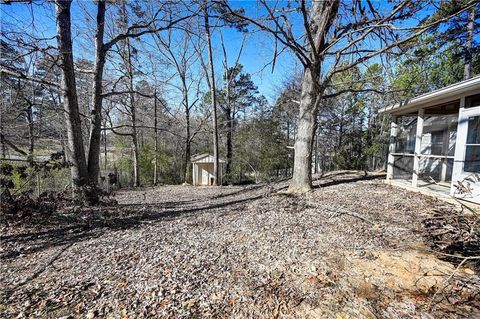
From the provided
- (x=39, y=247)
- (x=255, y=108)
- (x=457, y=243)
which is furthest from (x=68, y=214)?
(x=255, y=108)

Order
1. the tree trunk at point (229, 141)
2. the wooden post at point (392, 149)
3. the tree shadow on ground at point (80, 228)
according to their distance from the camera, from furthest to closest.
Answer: the tree trunk at point (229, 141) → the wooden post at point (392, 149) → the tree shadow on ground at point (80, 228)

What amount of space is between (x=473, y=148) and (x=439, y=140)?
8.39ft

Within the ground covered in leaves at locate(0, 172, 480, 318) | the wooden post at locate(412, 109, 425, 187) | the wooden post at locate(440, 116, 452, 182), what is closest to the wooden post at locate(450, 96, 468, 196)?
the ground covered in leaves at locate(0, 172, 480, 318)

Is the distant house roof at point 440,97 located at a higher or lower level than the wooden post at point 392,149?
higher

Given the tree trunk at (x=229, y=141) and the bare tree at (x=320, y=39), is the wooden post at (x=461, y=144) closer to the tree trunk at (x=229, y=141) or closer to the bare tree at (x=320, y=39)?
the bare tree at (x=320, y=39)

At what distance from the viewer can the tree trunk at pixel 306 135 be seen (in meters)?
5.08

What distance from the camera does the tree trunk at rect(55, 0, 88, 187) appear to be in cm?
404

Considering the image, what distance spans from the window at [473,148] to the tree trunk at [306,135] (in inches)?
105

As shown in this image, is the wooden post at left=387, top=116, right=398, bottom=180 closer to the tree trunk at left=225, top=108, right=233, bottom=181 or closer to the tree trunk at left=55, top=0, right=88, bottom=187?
the tree trunk at left=55, top=0, right=88, bottom=187

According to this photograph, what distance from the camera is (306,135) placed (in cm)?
514

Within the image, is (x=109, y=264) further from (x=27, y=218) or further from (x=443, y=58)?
(x=443, y=58)

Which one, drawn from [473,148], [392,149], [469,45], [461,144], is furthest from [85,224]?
[469,45]

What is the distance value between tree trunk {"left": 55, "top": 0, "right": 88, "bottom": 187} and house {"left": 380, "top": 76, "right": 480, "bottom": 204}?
22.8ft

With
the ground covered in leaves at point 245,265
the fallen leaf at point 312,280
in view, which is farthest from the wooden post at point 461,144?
the fallen leaf at point 312,280
